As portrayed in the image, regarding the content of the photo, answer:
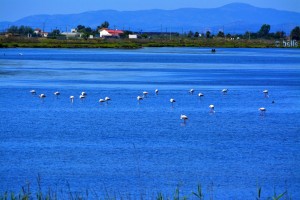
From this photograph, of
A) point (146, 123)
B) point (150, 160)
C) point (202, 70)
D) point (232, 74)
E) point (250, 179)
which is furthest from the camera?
point (202, 70)

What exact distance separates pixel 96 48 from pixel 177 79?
2514 inches

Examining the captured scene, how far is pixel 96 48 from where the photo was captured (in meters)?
113

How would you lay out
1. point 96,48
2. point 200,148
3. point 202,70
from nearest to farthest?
point 200,148, point 202,70, point 96,48

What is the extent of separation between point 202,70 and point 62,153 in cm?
4066

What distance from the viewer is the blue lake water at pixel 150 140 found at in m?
17.5

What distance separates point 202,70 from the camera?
60.8 metres

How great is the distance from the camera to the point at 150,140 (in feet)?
76.4

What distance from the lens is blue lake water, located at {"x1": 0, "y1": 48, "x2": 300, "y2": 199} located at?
17.5m

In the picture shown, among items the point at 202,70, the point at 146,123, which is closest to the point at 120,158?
the point at 146,123

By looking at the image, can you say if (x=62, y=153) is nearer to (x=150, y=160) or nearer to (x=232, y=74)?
(x=150, y=160)

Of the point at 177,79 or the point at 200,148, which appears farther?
the point at 177,79

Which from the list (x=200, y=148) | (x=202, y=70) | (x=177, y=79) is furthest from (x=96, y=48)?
(x=200, y=148)

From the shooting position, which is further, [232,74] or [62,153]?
[232,74]

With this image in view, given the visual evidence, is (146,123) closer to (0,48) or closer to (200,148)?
(200,148)
